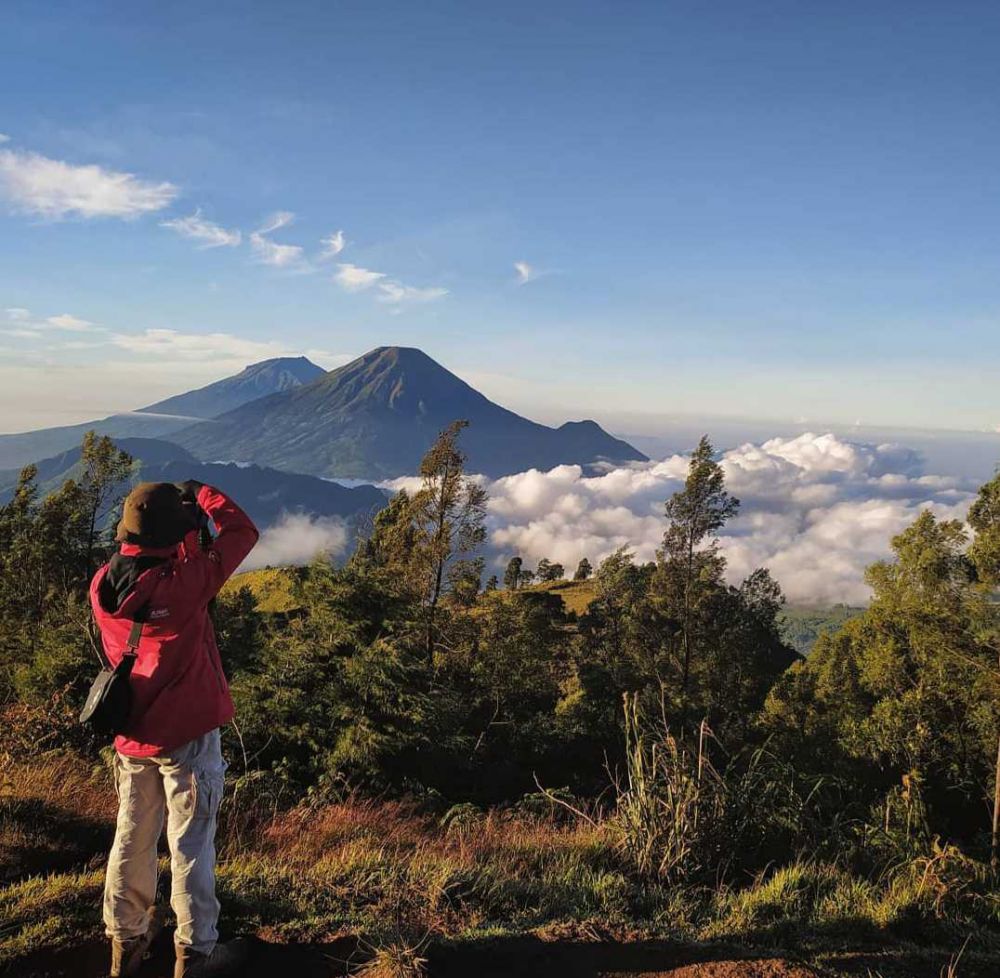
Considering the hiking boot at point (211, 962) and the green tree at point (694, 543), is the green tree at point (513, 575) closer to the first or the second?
the green tree at point (694, 543)

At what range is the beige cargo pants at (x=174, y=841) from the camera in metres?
3.38

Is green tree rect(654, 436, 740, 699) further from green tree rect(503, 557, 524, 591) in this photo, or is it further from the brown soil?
green tree rect(503, 557, 524, 591)

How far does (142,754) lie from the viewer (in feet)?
11.0

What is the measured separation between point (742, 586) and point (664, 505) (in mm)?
12713

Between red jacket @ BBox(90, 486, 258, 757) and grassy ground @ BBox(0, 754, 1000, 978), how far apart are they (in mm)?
1330

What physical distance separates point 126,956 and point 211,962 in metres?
0.43

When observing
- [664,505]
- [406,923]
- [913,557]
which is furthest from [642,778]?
[664,505]

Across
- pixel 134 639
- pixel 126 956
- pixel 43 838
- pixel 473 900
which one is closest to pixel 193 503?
pixel 134 639

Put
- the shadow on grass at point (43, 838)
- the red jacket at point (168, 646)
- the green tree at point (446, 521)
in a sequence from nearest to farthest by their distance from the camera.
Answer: the red jacket at point (168, 646) < the shadow on grass at point (43, 838) < the green tree at point (446, 521)

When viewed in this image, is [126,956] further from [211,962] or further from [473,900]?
[473,900]

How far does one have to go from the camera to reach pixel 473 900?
4.18 metres

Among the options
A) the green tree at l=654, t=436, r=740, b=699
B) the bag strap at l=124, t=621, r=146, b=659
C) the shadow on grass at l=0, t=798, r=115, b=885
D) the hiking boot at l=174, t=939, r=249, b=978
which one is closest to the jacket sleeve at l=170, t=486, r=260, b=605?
the bag strap at l=124, t=621, r=146, b=659

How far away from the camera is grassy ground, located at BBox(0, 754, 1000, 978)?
3689mm

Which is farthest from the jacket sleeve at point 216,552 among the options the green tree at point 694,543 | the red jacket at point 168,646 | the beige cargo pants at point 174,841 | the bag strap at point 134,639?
the green tree at point 694,543
